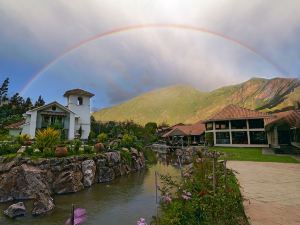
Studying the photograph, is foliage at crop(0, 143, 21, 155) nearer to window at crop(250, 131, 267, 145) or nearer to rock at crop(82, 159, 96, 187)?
rock at crop(82, 159, 96, 187)

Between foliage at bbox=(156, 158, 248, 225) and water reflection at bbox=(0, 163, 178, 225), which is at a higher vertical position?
foliage at bbox=(156, 158, 248, 225)

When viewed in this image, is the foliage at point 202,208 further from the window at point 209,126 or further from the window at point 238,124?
the window at point 209,126

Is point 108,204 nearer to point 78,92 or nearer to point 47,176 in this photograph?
point 47,176

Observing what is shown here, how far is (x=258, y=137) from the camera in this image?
149 feet

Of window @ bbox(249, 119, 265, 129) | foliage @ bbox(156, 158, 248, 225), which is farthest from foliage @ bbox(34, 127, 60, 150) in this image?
window @ bbox(249, 119, 265, 129)

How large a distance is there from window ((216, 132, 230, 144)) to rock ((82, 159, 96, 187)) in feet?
107

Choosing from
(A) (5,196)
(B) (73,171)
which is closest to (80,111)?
(B) (73,171)

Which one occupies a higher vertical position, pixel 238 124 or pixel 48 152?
pixel 238 124

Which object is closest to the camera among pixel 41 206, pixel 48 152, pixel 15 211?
pixel 15 211

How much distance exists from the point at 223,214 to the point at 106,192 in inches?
507

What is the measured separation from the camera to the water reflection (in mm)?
11797

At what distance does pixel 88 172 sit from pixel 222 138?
112 ft

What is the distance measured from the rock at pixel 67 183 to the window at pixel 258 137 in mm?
35321

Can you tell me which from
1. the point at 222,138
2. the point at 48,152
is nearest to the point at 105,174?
the point at 48,152
